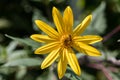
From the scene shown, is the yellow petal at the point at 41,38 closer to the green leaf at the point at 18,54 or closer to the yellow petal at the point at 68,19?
the yellow petal at the point at 68,19

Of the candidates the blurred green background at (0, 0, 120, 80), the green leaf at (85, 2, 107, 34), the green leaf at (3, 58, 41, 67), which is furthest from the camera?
the green leaf at (85, 2, 107, 34)

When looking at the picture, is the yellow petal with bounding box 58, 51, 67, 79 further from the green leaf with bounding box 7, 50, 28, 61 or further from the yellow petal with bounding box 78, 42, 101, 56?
the green leaf with bounding box 7, 50, 28, 61

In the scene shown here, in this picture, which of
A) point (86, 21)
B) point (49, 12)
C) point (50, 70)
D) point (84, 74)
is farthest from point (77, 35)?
point (49, 12)

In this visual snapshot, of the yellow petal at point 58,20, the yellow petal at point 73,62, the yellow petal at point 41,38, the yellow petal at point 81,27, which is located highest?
the yellow petal at point 58,20

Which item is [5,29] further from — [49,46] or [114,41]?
[49,46]

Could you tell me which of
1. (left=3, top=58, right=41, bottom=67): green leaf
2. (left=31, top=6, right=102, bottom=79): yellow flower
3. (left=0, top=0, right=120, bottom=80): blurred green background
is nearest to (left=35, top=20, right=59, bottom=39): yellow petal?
(left=31, top=6, right=102, bottom=79): yellow flower

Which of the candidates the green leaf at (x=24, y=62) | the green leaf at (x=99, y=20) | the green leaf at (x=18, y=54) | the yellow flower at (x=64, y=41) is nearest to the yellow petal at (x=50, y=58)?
the yellow flower at (x=64, y=41)

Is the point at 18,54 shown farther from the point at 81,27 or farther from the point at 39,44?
the point at 81,27
